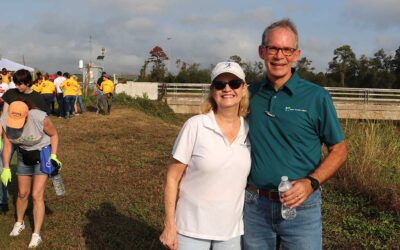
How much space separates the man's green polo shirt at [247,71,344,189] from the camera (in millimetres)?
2691

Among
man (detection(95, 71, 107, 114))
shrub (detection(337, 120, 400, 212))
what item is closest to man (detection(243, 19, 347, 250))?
shrub (detection(337, 120, 400, 212))

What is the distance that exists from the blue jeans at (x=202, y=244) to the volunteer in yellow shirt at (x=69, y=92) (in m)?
15.1

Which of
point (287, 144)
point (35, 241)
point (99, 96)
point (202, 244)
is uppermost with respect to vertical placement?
point (287, 144)

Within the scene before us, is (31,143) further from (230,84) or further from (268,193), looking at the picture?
(268,193)

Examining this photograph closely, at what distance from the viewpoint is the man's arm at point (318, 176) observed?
8.40 ft

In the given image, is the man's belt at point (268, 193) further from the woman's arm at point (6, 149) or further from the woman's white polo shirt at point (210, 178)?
the woman's arm at point (6, 149)

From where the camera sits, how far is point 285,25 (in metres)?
2.81

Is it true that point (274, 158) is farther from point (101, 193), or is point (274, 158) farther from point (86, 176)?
point (86, 176)

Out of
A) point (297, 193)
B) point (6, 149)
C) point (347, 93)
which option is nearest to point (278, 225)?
point (297, 193)

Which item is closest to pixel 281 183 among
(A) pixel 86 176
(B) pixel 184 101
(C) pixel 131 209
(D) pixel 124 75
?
(C) pixel 131 209

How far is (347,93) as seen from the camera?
28344mm

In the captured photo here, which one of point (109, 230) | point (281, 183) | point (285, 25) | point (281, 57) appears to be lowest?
point (109, 230)

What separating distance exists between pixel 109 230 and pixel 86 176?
305cm

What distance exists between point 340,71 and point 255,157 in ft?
152
